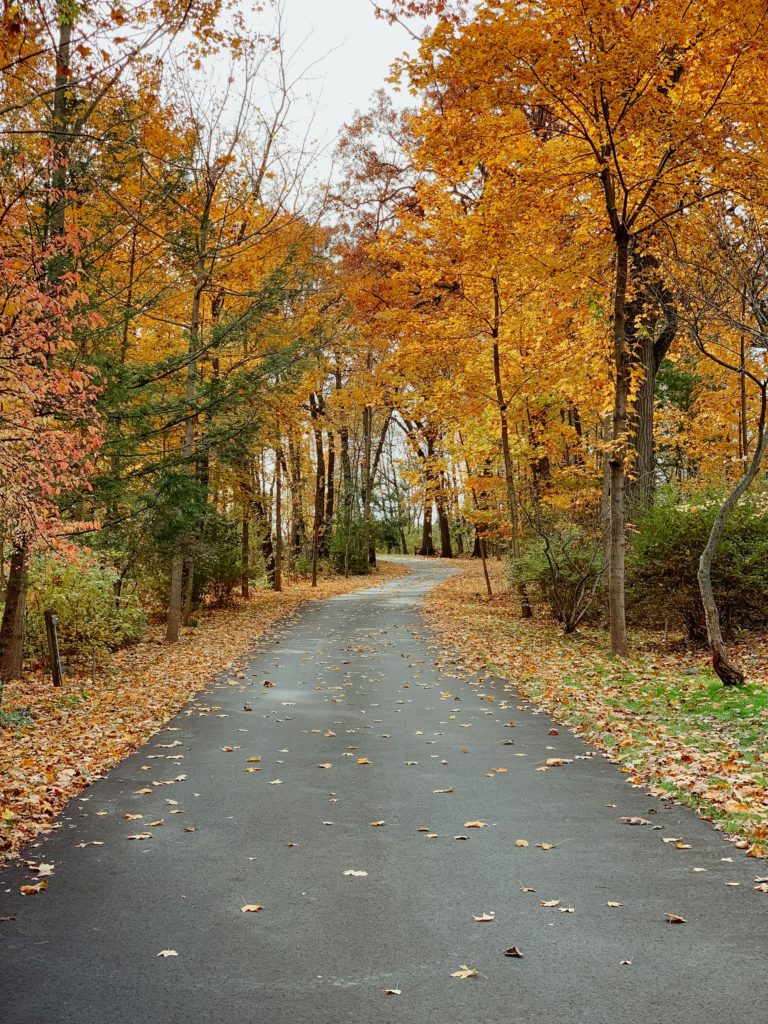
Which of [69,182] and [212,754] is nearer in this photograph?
[212,754]

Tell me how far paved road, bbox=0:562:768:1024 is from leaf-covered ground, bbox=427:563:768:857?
323 mm

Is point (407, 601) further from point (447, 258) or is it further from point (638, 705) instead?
point (638, 705)

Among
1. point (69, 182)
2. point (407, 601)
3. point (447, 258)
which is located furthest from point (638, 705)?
point (407, 601)

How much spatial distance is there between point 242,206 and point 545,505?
10042 millimetres

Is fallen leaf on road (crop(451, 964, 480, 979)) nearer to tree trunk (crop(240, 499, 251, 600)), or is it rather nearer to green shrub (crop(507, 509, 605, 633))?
green shrub (crop(507, 509, 605, 633))

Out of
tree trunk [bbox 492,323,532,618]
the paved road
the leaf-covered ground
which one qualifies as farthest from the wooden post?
tree trunk [bbox 492,323,532,618]

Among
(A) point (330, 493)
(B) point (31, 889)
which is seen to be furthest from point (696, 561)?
(A) point (330, 493)

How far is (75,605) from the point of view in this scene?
12820 mm

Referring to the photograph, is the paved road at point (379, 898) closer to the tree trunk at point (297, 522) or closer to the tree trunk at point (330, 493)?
the tree trunk at point (297, 522)

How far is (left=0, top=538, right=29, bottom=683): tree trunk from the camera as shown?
11.4 metres

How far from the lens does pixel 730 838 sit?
5.04 metres

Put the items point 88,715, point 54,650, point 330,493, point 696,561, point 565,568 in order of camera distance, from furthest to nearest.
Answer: point 330,493
point 565,568
point 696,561
point 54,650
point 88,715

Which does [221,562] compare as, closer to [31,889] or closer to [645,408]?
[645,408]

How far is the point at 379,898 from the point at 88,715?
631 cm
